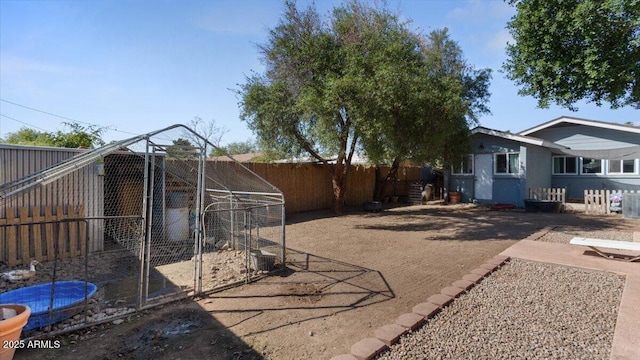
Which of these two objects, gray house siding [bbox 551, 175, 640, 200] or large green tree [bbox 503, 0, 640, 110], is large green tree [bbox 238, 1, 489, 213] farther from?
gray house siding [bbox 551, 175, 640, 200]

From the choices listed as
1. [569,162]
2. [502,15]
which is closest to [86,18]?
[502,15]

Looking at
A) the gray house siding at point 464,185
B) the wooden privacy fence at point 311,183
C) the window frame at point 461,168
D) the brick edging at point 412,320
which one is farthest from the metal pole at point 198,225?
the gray house siding at point 464,185

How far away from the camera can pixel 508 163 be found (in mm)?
15602

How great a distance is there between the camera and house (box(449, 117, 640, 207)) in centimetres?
1489

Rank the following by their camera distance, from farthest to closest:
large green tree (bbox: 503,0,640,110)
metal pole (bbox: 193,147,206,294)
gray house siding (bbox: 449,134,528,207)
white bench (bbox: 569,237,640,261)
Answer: gray house siding (bbox: 449,134,528,207) → large green tree (bbox: 503,0,640,110) → white bench (bbox: 569,237,640,261) → metal pole (bbox: 193,147,206,294)

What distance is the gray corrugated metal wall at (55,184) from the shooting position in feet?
19.1

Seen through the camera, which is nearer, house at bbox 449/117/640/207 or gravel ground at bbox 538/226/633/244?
gravel ground at bbox 538/226/633/244

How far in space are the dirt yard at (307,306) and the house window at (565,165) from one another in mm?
10888

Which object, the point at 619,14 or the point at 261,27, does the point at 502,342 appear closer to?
the point at 619,14

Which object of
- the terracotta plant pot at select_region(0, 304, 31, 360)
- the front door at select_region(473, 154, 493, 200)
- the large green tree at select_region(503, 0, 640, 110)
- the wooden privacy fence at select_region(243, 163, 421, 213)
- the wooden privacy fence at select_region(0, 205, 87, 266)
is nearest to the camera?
the terracotta plant pot at select_region(0, 304, 31, 360)

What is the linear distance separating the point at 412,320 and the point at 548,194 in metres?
13.7

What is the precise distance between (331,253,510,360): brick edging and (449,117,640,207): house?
12.0m

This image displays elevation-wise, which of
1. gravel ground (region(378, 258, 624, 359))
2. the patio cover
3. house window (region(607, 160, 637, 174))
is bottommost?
gravel ground (region(378, 258, 624, 359))

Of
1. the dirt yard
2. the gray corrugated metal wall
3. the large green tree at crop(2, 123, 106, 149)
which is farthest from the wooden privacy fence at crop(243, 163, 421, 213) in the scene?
the large green tree at crop(2, 123, 106, 149)
